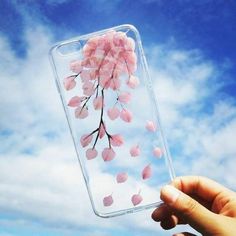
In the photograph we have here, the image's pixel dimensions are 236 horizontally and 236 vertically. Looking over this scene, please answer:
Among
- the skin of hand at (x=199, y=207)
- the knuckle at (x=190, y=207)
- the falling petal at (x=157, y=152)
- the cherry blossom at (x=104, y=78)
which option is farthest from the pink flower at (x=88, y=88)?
the knuckle at (x=190, y=207)

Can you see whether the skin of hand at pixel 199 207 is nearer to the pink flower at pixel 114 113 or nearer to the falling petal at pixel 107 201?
the falling petal at pixel 107 201

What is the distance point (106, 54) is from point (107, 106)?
0.59 m

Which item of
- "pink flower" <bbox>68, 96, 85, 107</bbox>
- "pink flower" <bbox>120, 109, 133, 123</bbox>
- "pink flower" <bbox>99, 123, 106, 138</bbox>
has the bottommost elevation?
"pink flower" <bbox>99, 123, 106, 138</bbox>

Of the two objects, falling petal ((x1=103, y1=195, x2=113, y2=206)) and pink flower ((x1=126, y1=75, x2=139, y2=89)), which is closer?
falling petal ((x1=103, y1=195, x2=113, y2=206))

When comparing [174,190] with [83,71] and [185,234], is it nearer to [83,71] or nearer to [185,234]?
[185,234]

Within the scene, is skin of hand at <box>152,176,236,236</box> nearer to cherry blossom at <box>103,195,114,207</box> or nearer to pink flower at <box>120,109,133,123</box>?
cherry blossom at <box>103,195,114,207</box>

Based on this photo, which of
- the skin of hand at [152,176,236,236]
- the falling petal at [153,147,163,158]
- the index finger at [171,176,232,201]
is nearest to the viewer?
the skin of hand at [152,176,236,236]

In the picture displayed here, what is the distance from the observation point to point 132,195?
477 cm

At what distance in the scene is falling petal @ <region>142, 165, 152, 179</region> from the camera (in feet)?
15.7

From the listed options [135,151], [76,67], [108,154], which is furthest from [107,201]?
[76,67]

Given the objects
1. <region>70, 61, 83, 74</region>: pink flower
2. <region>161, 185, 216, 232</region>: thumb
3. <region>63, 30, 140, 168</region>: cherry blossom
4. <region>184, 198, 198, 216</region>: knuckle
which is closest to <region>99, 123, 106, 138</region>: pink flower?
<region>63, 30, 140, 168</region>: cherry blossom

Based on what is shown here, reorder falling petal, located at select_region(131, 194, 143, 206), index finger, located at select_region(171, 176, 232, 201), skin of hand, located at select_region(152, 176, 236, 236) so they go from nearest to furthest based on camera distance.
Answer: skin of hand, located at select_region(152, 176, 236, 236) → falling petal, located at select_region(131, 194, 143, 206) → index finger, located at select_region(171, 176, 232, 201)

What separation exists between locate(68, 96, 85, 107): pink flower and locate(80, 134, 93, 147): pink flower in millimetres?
361

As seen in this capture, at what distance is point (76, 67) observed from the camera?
492 cm
